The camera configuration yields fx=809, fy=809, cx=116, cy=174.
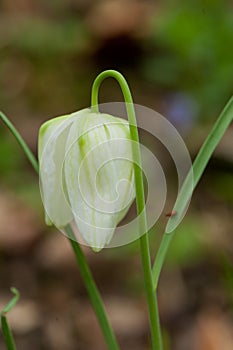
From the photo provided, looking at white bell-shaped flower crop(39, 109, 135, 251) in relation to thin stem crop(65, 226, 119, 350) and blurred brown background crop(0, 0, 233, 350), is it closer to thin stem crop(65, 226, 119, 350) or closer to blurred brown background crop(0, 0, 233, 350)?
thin stem crop(65, 226, 119, 350)

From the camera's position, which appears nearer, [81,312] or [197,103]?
[81,312]

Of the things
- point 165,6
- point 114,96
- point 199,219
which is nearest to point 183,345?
point 199,219

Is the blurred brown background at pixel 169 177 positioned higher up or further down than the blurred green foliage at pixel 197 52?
further down

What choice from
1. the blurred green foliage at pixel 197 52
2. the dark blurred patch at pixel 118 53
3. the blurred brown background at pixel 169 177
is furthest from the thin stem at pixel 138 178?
the dark blurred patch at pixel 118 53

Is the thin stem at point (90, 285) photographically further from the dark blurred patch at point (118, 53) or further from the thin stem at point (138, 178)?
the dark blurred patch at point (118, 53)

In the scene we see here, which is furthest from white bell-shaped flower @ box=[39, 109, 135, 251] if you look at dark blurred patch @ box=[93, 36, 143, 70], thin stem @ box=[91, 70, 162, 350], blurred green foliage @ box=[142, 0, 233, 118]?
dark blurred patch @ box=[93, 36, 143, 70]

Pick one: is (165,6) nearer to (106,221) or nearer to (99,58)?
(99,58)
